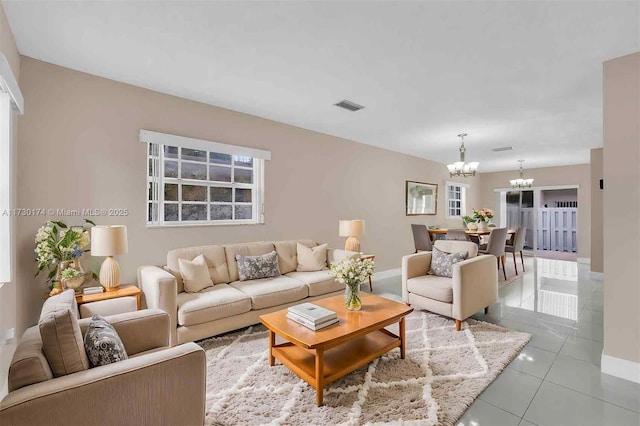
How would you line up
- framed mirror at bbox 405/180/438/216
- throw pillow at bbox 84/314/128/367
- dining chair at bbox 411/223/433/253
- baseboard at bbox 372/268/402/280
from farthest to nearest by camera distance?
framed mirror at bbox 405/180/438/216 < baseboard at bbox 372/268/402/280 < dining chair at bbox 411/223/433/253 < throw pillow at bbox 84/314/128/367

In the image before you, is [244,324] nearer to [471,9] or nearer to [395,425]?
[395,425]

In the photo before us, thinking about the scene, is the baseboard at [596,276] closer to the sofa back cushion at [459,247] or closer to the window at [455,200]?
the window at [455,200]

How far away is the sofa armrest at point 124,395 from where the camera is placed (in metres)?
1.11

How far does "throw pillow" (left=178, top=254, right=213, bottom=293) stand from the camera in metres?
2.90

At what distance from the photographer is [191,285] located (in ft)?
9.55

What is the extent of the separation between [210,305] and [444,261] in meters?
2.63

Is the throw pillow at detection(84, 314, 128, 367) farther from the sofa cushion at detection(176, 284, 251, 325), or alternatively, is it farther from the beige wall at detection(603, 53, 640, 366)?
the beige wall at detection(603, 53, 640, 366)

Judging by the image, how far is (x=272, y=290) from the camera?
10.0ft

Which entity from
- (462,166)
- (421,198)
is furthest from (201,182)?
(421,198)

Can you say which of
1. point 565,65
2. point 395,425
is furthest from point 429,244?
point 395,425

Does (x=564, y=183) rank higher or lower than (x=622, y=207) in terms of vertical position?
higher

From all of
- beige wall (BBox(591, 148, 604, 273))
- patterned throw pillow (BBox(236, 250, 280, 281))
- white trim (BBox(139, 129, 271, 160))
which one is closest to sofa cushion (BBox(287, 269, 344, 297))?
patterned throw pillow (BBox(236, 250, 280, 281))

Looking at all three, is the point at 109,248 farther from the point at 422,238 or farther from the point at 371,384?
the point at 422,238

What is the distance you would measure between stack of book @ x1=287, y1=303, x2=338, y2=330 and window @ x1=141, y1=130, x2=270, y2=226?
1.84 metres
